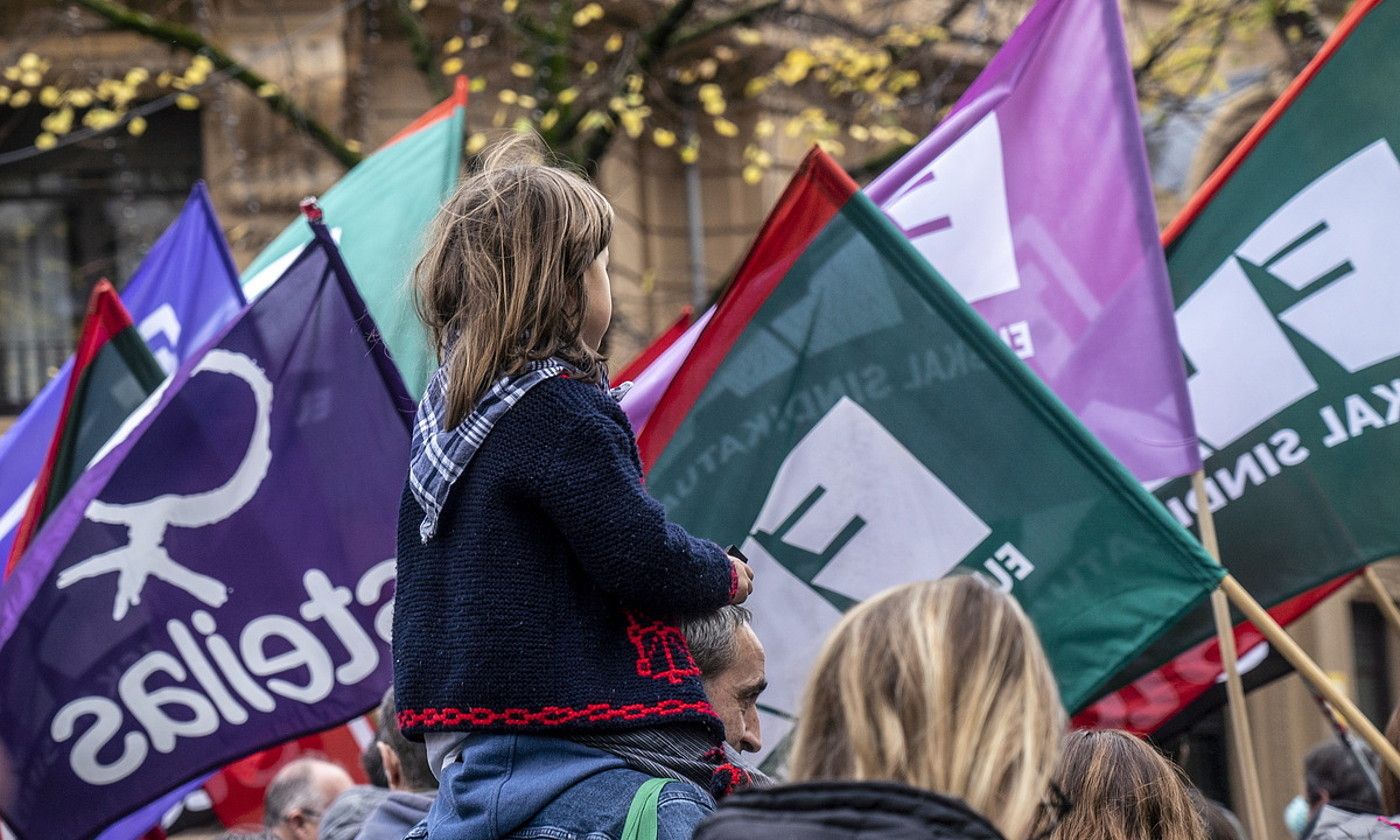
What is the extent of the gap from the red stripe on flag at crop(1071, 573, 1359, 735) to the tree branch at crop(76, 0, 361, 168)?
5.80 meters

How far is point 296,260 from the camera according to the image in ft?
16.3

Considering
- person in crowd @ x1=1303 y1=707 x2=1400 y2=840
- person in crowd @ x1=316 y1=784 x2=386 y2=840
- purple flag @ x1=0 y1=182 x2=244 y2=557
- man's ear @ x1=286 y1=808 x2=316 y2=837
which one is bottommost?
man's ear @ x1=286 y1=808 x2=316 y2=837

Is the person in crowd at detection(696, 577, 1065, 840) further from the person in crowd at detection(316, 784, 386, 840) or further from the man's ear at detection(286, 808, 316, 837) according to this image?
the man's ear at detection(286, 808, 316, 837)

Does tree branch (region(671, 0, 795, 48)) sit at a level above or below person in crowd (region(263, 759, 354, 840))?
above

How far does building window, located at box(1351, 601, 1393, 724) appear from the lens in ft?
53.4

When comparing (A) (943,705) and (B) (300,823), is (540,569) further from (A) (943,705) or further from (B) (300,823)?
(B) (300,823)

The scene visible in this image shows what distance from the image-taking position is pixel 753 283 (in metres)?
4.57

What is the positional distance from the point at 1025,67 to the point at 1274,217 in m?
0.85

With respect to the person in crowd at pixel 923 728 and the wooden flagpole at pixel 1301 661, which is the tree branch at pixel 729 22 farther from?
the person in crowd at pixel 923 728

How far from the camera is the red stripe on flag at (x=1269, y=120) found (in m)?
5.34

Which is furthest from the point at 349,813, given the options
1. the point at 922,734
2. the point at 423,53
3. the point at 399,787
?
the point at 423,53

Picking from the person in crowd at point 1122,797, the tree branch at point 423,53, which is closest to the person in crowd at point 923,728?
the person in crowd at point 1122,797

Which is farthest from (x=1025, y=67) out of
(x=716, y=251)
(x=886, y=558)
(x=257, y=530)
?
(x=716, y=251)

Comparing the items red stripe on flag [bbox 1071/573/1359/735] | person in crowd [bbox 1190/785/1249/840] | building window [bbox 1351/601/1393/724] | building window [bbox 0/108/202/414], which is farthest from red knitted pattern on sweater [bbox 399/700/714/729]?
building window [bbox 1351/601/1393/724]
